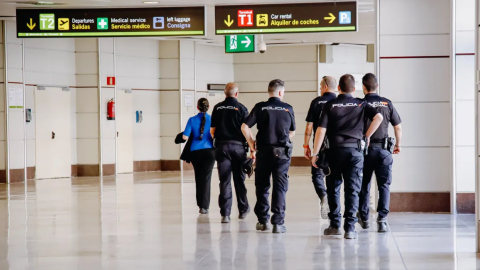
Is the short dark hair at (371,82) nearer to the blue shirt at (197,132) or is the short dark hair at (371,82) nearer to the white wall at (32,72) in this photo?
the blue shirt at (197,132)

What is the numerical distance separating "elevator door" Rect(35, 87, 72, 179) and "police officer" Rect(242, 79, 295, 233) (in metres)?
10.1

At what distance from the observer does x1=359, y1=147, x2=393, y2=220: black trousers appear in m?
7.79

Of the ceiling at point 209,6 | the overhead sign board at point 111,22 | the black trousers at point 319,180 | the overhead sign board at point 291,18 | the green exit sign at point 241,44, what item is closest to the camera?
the black trousers at point 319,180

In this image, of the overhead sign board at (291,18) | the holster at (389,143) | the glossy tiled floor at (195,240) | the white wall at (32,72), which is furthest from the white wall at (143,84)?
the holster at (389,143)

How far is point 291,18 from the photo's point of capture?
461 inches

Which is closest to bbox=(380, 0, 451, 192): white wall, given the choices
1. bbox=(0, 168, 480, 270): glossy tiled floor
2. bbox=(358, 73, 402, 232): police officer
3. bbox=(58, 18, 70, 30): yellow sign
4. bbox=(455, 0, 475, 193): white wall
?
bbox=(455, 0, 475, 193): white wall

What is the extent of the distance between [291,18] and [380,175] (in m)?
4.58

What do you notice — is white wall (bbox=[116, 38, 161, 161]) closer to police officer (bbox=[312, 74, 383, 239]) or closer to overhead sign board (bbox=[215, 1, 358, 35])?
overhead sign board (bbox=[215, 1, 358, 35])

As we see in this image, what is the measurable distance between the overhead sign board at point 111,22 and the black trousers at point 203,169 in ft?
10.1

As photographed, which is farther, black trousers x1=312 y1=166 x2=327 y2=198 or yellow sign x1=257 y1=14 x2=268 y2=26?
yellow sign x1=257 y1=14 x2=268 y2=26

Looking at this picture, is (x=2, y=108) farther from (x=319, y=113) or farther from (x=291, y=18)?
(x=319, y=113)

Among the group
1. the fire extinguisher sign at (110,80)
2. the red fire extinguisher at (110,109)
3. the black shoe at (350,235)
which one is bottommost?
the black shoe at (350,235)

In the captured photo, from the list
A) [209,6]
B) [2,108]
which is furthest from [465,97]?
[2,108]

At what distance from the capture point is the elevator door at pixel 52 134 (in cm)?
1684
